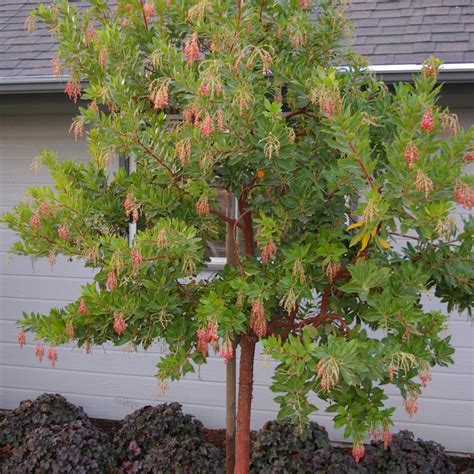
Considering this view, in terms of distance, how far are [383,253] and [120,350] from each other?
139 inches

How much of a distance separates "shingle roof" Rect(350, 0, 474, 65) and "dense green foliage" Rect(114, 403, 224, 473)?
123 inches

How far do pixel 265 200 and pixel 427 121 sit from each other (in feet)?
3.31

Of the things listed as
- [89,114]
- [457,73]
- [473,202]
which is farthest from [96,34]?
[457,73]

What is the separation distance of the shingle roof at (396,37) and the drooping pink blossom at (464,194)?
277 cm

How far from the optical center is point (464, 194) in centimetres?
279

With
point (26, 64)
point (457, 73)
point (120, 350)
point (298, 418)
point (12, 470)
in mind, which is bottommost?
point (12, 470)

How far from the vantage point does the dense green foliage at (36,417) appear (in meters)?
5.80

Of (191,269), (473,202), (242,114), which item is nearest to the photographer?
(473,202)

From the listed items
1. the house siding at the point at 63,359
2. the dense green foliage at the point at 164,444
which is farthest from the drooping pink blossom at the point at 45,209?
the house siding at the point at 63,359

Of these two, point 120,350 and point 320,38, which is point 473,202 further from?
point 120,350

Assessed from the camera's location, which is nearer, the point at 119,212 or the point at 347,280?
the point at 347,280

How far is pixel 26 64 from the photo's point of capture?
244 inches

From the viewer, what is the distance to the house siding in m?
6.23

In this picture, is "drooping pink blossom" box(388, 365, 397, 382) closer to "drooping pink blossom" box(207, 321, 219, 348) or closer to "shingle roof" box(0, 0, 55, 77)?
"drooping pink blossom" box(207, 321, 219, 348)
